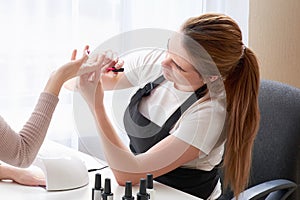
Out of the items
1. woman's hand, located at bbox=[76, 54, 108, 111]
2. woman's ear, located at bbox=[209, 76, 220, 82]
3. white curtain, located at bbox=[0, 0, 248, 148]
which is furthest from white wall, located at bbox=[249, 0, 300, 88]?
woman's hand, located at bbox=[76, 54, 108, 111]

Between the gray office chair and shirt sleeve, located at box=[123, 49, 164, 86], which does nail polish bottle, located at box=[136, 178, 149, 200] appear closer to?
shirt sleeve, located at box=[123, 49, 164, 86]

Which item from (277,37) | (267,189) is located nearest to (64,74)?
(267,189)

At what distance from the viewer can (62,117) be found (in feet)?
6.22

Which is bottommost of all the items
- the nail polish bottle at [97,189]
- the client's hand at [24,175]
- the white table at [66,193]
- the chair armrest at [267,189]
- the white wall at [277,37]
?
the chair armrest at [267,189]

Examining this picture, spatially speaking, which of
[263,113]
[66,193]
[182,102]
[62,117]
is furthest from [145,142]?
[62,117]

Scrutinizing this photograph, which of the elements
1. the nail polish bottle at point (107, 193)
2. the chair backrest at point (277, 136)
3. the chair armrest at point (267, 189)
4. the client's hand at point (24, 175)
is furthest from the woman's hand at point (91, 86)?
the chair backrest at point (277, 136)

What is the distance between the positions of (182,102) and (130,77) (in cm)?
15

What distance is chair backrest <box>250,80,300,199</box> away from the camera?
1.42m

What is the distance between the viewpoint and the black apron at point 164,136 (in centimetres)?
103

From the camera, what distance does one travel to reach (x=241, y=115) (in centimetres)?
123

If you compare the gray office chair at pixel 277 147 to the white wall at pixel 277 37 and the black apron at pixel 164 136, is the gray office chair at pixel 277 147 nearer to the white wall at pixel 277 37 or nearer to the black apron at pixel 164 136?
the black apron at pixel 164 136

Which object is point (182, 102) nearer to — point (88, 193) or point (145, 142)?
point (145, 142)

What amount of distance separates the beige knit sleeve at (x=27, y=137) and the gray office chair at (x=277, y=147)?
2.00 ft

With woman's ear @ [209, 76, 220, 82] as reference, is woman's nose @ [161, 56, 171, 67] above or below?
above
